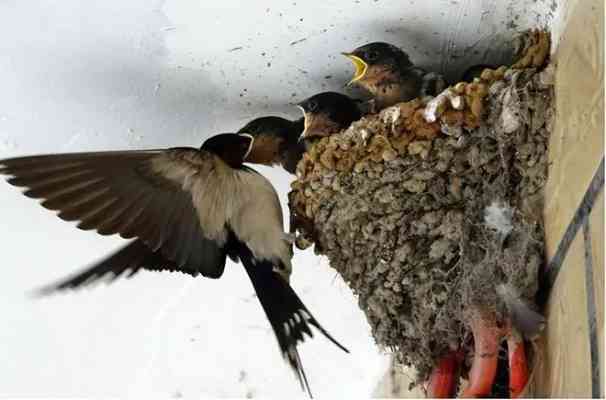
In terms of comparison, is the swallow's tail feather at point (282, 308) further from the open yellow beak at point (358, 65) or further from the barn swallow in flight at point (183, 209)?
the open yellow beak at point (358, 65)

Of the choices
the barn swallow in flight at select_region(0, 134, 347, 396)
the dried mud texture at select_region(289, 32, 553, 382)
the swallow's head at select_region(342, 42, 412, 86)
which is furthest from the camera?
the swallow's head at select_region(342, 42, 412, 86)

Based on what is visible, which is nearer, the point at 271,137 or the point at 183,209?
the point at 183,209

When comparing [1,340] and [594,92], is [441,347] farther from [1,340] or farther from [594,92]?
[1,340]

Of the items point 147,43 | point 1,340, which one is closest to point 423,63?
point 147,43

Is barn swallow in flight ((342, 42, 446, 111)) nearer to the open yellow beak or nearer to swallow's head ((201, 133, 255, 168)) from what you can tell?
Result: the open yellow beak

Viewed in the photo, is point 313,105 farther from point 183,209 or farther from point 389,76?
point 183,209

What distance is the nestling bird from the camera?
2.79 m

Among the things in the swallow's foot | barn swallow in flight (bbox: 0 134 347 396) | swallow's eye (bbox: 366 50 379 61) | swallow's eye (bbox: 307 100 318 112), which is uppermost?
swallow's eye (bbox: 366 50 379 61)

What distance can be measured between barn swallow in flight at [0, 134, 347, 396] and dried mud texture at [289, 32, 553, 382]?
0.11 meters

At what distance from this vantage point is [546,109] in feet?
7.58

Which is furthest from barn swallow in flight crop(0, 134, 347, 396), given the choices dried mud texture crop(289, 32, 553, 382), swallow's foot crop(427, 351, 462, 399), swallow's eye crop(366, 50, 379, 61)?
swallow's eye crop(366, 50, 379, 61)

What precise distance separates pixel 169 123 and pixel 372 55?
1.73ft

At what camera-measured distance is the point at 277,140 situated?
2869 mm

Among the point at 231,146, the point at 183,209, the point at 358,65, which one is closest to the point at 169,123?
the point at 231,146
